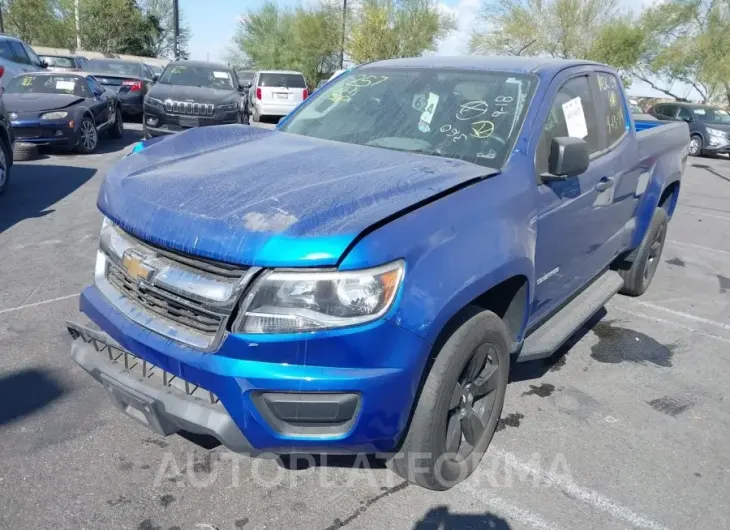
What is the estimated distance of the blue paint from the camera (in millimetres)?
2131

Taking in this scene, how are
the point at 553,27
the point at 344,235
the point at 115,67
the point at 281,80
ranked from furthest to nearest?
the point at 553,27 < the point at 281,80 < the point at 115,67 < the point at 344,235

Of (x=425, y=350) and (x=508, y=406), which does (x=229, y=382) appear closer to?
(x=425, y=350)

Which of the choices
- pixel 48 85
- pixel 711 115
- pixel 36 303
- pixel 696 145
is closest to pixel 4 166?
pixel 36 303

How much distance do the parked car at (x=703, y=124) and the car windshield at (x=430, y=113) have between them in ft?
53.4

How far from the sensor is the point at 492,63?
12.0ft

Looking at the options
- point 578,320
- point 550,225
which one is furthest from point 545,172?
point 578,320

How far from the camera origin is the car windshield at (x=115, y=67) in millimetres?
16608

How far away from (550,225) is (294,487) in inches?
68.2

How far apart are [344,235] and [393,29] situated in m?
39.2

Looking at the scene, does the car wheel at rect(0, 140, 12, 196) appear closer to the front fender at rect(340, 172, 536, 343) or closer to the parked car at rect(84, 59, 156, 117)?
the front fender at rect(340, 172, 536, 343)

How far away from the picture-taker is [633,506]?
2727mm

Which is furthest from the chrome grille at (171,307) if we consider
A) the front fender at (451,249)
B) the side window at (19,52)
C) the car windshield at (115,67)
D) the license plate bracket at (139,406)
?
the car windshield at (115,67)

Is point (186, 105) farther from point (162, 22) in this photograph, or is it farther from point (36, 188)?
point (162, 22)

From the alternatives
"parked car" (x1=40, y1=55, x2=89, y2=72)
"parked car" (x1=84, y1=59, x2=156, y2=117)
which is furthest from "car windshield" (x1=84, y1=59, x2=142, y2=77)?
"parked car" (x1=40, y1=55, x2=89, y2=72)
